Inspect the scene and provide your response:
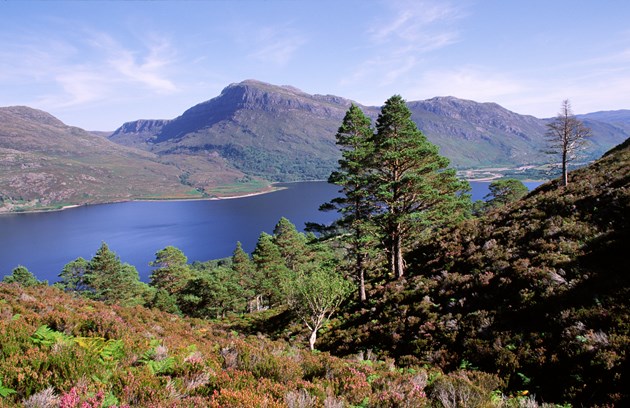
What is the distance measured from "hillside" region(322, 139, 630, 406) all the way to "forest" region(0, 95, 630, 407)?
66mm

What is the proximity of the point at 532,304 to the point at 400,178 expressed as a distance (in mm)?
11417

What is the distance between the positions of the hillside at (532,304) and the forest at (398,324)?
0.22 ft

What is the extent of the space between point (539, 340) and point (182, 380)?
1076 cm

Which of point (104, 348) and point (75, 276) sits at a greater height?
point (104, 348)

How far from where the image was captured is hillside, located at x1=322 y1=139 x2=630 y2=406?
8846 millimetres

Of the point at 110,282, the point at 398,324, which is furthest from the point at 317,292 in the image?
the point at 110,282

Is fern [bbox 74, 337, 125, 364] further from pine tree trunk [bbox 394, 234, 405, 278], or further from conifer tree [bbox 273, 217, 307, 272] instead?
conifer tree [bbox 273, 217, 307, 272]

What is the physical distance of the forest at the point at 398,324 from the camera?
5.88 metres

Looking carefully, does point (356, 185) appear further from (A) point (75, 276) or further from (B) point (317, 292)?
(A) point (75, 276)

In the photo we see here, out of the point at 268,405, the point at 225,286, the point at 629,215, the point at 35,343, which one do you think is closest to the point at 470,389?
the point at 268,405

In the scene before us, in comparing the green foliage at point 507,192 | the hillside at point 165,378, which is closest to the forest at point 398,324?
the hillside at point 165,378

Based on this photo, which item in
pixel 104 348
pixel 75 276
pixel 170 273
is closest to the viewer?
pixel 104 348

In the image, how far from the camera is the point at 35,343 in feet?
21.7

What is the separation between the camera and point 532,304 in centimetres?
1244
